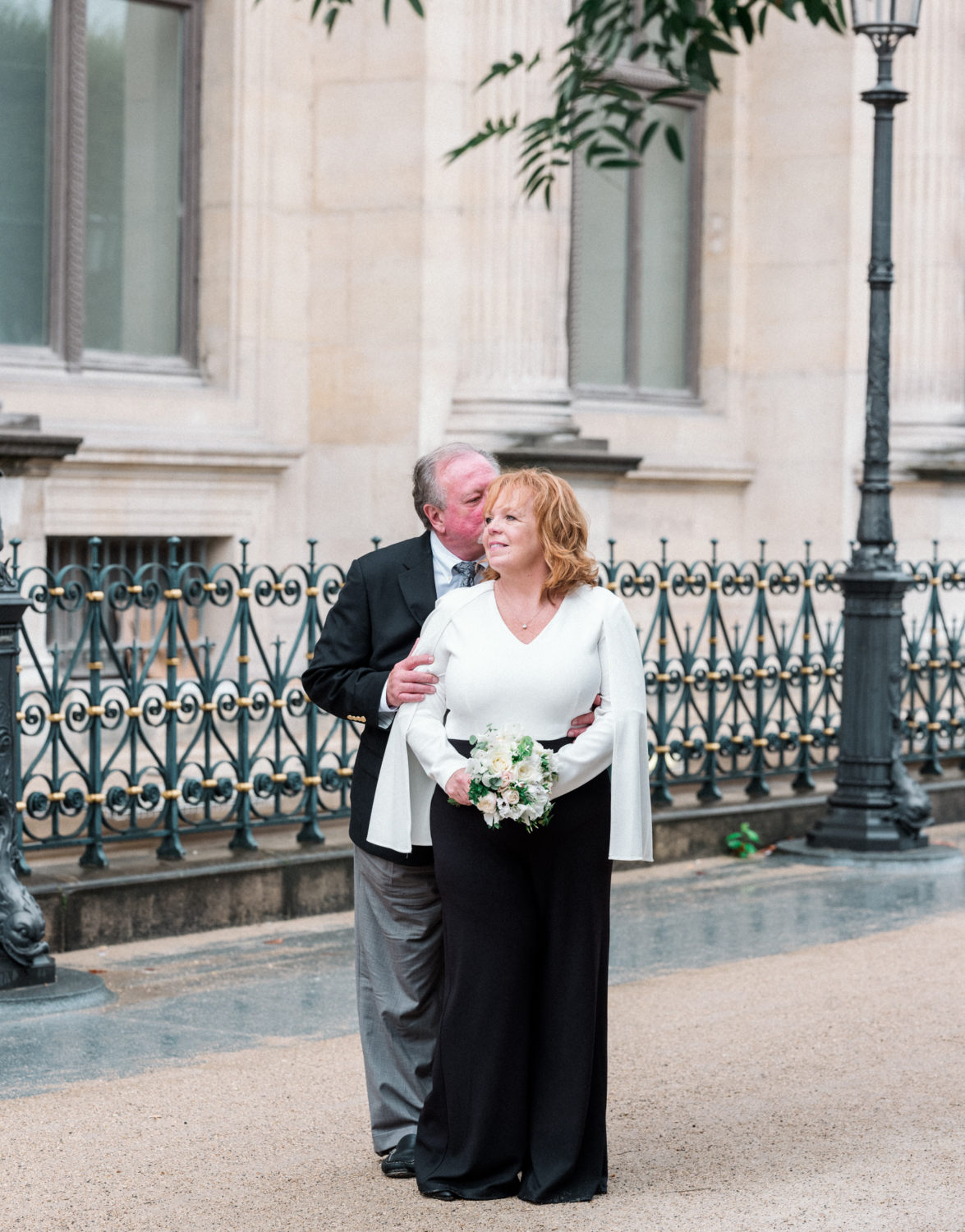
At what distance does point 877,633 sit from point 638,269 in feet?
18.0

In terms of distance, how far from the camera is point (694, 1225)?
477cm

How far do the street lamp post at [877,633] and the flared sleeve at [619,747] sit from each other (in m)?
5.56

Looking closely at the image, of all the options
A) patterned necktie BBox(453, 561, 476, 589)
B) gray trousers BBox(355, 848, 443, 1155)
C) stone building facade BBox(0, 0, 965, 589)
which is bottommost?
gray trousers BBox(355, 848, 443, 1155)

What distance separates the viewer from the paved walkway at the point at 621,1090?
488 centimetres

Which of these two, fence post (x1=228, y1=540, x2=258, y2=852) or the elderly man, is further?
fence post (x1=228, y1=540, x2=258, y2=852)

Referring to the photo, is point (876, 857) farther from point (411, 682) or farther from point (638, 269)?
point (638, 269)

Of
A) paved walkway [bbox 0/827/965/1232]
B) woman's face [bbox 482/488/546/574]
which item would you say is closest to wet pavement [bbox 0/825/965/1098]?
paved walkway [bbox 0/827/965/1232]

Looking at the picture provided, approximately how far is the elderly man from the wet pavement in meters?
1.25

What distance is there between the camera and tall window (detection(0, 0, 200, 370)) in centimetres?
1173

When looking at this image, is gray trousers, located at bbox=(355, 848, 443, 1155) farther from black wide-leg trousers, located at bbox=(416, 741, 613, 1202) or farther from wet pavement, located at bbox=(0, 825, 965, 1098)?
wet pavement, located at bbox=(0, 825, 965, 1098)

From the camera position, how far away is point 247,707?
27.6 feet

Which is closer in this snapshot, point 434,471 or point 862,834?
point 434,471

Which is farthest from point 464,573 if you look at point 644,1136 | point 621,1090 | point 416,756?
point 621,1090

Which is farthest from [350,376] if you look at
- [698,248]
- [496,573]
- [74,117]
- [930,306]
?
[496,573]
